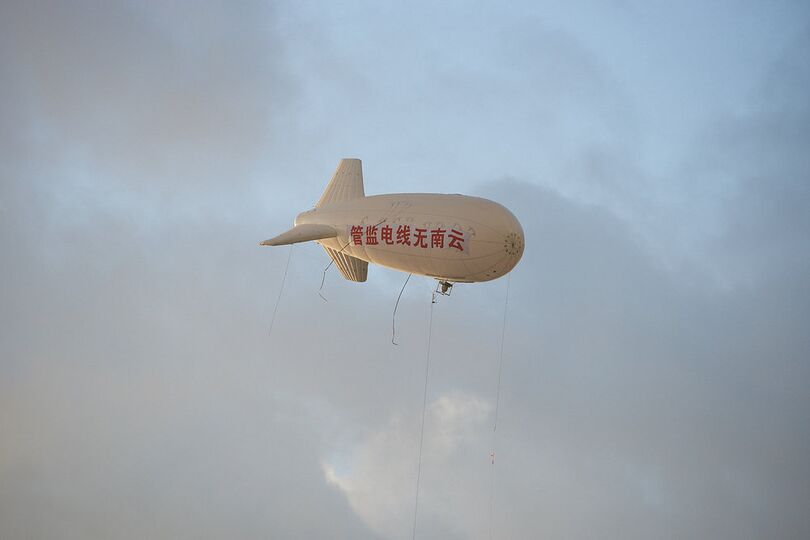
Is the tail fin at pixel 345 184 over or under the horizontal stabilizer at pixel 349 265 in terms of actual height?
over

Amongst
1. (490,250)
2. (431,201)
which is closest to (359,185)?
(431,201)

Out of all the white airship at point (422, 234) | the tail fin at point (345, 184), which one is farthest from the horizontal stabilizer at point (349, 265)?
the tail fin at point (345, 184)

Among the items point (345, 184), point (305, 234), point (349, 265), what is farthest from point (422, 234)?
point (345, 184)

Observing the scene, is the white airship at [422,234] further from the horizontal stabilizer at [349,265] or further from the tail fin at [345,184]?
the tail fin at [345,184]

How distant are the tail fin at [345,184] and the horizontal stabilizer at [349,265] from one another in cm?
337

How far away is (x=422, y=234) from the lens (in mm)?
38125

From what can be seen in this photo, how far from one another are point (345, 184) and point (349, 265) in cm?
550

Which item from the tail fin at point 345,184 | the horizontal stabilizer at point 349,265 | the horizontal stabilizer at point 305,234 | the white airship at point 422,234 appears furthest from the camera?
the tail fin at point 345,184

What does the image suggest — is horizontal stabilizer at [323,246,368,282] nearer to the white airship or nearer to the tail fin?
the white airship

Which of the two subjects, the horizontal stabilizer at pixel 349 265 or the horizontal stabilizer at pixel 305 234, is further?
the horizontal stabilizer at pixel 349 265

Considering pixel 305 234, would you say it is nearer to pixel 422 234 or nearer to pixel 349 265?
pixel 349 265

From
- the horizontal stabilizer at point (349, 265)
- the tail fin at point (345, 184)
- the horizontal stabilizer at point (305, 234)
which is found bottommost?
the horizontal stabilizer at point (349, 265)

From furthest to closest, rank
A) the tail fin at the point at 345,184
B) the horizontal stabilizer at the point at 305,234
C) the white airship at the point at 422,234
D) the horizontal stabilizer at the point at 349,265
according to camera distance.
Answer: the tail fin at the point at 345,184 < the horizontal stabilizer at the point at 349,265 < the horizontal stabilizer at the point at 305,234 < the white airship at the point at 422,234

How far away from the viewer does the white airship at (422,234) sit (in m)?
36.9
